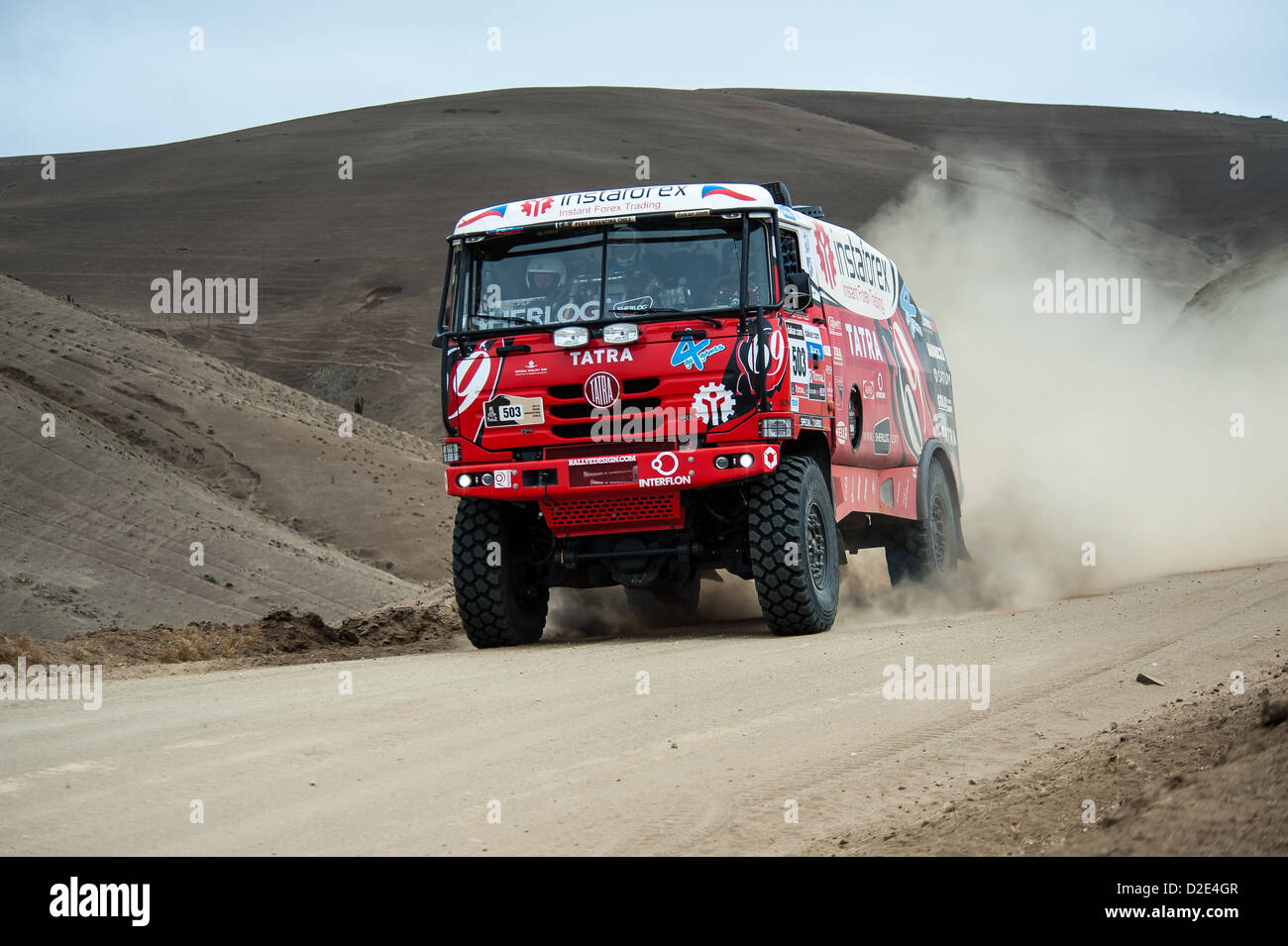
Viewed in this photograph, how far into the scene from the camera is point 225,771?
662 cm

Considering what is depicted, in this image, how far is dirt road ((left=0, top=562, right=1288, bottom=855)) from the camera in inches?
221

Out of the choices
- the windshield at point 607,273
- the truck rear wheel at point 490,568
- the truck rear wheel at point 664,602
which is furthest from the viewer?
the truck rear wheel at point 664,602

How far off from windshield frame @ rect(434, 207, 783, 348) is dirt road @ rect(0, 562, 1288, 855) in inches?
106

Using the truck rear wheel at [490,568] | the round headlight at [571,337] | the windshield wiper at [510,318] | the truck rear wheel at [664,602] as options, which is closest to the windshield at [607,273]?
the windshield wiper at [510,318]

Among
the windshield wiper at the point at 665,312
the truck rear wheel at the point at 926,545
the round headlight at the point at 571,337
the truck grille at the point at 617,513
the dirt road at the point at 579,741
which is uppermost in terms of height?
the windshield wiper at the point at 665,312

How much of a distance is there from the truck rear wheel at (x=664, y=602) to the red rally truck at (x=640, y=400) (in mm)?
1733

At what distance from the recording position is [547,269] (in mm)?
12039

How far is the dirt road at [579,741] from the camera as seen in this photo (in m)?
5.62

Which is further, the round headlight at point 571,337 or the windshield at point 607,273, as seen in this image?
the windshield at point 607,273

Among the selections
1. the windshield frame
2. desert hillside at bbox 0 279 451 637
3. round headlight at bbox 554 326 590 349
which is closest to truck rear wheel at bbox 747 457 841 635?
the windshield frame

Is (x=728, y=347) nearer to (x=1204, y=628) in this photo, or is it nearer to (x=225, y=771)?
(x=1204, y=628)

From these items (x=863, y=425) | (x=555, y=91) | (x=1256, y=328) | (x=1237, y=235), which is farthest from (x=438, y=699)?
(x=555, y=91)

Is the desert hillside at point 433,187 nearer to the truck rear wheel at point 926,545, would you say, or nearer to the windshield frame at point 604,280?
the truck rear wheel at point 926,545
